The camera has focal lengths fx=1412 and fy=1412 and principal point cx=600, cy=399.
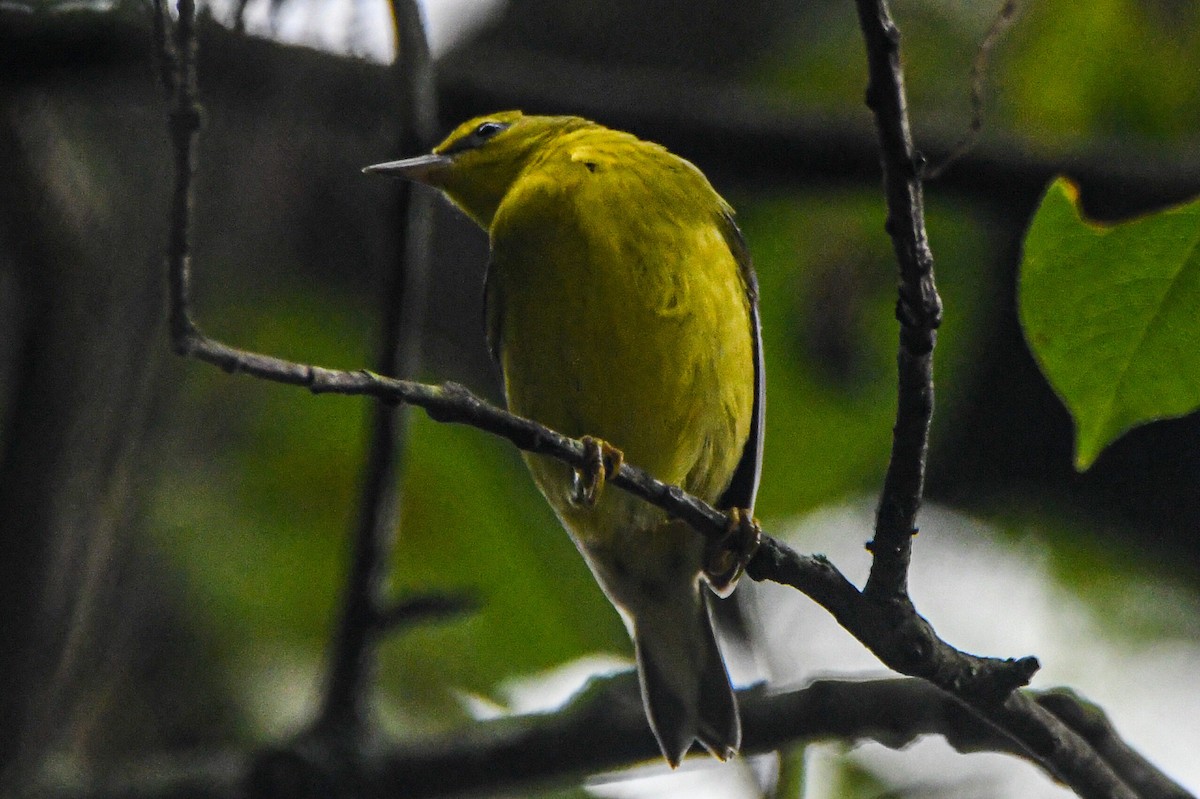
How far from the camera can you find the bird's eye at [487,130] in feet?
16.5

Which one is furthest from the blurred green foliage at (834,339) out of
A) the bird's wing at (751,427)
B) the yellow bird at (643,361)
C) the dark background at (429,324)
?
the yellow bird at (643,361)

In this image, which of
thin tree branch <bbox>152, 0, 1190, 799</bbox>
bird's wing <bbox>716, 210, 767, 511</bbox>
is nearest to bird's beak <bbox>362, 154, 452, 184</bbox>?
bird's wing <bbox>716, 210, 767, 511</bbox>

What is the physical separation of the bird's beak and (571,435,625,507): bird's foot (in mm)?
994

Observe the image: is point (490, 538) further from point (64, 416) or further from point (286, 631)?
point (64, 416)

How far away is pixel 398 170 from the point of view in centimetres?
433

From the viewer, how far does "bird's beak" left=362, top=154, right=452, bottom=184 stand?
4.34 meters

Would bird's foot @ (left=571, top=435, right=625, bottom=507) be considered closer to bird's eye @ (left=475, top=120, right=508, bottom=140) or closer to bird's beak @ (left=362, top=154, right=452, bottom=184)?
bird's beak @ (left=362, top=154, right=452, bottom=184)

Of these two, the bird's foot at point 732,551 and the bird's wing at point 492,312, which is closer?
the bird's foot at point 732,551

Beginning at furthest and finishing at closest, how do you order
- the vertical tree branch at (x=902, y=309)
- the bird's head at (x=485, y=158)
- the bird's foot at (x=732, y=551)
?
the bird's head at (x=485, y=158) < the bird's foot at (x=732, y=551) < the vertical tree branch at (x=902, y=309)

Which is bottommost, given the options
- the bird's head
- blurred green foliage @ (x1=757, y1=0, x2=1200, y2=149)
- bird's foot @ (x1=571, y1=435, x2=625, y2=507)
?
bird's foot @ (x1=571, y1=435, x2=625, y2=507)

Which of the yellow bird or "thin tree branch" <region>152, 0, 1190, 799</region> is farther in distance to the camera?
the yellow bird

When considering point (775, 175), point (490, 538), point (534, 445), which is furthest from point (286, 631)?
point (534, 445)

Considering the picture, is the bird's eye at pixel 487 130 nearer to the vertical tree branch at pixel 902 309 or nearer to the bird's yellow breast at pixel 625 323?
the bird's yellow breast at pixel 625 323

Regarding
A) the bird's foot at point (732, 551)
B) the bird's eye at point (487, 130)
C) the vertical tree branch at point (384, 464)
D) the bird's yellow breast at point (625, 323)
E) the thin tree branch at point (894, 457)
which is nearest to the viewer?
the thin tree branch at point (894, 457)
